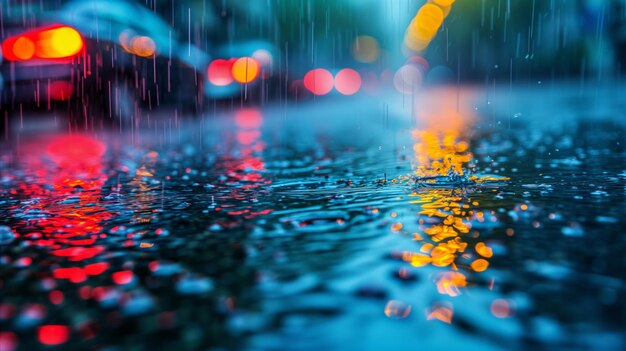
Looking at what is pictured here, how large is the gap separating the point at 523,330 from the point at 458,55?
67358 mm

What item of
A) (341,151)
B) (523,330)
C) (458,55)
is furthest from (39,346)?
(458,55)

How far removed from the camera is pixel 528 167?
584cm

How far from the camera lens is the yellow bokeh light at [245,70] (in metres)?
17.6

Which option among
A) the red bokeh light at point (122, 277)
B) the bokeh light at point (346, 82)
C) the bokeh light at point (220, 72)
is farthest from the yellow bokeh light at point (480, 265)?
the bokeh light at point (346, 82)

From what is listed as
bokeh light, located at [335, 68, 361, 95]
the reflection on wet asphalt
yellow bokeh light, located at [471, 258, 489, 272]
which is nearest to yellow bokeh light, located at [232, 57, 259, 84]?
the reflection on wet asphalt

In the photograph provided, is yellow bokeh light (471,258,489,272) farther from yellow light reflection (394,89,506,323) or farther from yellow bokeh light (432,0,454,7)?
yellow bokeh light (432,0,454,7)

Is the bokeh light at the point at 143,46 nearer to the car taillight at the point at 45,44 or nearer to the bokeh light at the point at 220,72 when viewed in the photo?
the car taillight at the point at 45,44

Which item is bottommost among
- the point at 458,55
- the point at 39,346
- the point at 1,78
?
the point at 39,346

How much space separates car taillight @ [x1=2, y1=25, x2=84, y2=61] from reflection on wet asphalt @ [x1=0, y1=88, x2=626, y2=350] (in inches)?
155

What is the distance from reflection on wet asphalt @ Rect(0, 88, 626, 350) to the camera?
2086mm

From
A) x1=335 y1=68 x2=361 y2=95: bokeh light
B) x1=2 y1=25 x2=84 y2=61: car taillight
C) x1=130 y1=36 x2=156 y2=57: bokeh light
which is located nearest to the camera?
x1=2 y1=25 x2=84 y2=61: car taillight

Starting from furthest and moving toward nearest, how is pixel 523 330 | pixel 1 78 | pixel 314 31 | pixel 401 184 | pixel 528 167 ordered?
1. pixel 314 31
2. pixel 1 78
3. pixel 528 167
4. pixel 401 184
5. pixel 523 330

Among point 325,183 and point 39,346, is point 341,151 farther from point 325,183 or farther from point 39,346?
point 39,346

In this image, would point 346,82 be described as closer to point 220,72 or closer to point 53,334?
point 220,72
